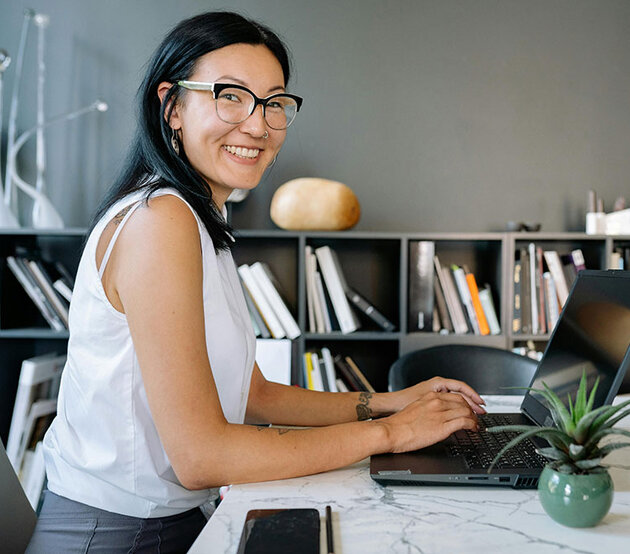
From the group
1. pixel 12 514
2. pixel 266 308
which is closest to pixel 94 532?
pixel 12 514

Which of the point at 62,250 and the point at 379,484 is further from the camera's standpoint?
the point at 62,250

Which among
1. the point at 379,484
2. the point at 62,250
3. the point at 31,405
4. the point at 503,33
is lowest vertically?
the point at 31,405

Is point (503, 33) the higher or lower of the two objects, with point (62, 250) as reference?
higher

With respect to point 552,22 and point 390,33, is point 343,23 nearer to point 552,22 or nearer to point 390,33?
point 390,33

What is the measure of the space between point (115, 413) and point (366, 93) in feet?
7.97

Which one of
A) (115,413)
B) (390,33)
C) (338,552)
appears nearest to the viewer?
(338,552)

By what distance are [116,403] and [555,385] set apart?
0.89 meters

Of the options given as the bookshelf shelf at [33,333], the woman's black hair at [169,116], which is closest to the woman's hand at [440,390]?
the woman's black hair at [169,116]

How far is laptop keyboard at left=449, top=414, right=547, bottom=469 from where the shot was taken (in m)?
1.01

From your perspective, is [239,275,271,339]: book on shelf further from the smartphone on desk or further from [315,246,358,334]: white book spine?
the smartphone on desk

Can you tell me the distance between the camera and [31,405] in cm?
282

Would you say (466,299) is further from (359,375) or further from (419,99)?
(419,99)

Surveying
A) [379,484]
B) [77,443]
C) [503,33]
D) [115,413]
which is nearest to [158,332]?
[115,413]

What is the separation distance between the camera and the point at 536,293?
9.32ft
